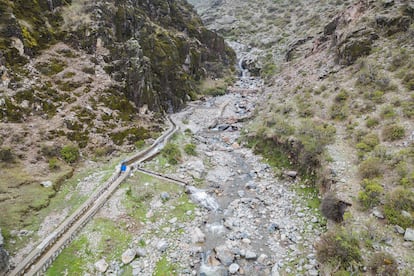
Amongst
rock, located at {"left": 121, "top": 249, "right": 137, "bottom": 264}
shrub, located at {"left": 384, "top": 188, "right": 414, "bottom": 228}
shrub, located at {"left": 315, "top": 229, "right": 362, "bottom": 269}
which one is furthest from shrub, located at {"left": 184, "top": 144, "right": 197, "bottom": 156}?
shrub, located at {"left": 384, "top": 188, "right": 414, "bottom": 228}

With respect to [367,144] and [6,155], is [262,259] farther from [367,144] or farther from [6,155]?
[6,155]

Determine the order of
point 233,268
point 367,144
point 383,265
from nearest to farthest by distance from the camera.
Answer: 1. point 383,265
2. point 233,268
3. point 367,144

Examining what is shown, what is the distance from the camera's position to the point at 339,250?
10.1 m

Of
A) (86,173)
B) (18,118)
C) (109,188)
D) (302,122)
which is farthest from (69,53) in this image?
(302,122)

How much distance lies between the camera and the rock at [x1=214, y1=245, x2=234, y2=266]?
11.8 m

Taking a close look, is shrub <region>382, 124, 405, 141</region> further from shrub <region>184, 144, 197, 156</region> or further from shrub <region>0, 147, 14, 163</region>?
shrub <region>0, 147, 14, 163</region>

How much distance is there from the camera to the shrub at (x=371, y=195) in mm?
11648

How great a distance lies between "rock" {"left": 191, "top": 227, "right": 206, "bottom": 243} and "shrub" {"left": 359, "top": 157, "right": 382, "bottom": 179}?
9981mm

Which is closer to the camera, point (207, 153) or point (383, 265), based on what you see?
point (383, 265)

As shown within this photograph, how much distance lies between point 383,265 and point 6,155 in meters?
21.4

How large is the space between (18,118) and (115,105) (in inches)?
356

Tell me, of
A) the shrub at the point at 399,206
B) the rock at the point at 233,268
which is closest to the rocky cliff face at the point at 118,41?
the rock at the point at 233,268

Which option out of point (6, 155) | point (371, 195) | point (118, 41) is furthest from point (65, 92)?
point (371, 195)

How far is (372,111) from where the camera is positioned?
18.9m
